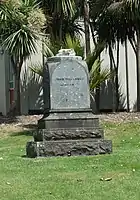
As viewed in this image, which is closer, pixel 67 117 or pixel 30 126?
pixel 67 117

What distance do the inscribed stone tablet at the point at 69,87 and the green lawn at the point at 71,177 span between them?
1267 millimetres

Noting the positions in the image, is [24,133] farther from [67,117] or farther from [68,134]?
[68,134]

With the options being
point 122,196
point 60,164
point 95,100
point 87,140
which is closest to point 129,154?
point 87,140

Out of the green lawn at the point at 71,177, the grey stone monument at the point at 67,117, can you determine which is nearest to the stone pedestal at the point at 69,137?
the grey stone monument at the point at 67,117

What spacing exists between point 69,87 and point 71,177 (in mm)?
3090

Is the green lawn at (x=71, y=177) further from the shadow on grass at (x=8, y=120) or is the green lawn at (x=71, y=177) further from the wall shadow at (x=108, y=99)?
the wall shadow at (x=108, y=99)

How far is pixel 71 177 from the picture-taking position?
336 inches

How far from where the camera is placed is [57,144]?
34.8 ft

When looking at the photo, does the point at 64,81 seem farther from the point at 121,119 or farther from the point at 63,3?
the point at 63,3

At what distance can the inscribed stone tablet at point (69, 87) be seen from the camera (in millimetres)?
11273

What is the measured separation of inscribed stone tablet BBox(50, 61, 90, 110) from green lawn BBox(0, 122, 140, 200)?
4.16ft

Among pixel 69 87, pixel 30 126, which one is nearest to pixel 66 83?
pixel 69 87

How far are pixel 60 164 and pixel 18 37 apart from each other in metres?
10.3

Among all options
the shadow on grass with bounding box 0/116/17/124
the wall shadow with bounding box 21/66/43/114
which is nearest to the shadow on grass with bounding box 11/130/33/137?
the shadow on grass with bounding box 0/116/17/124
